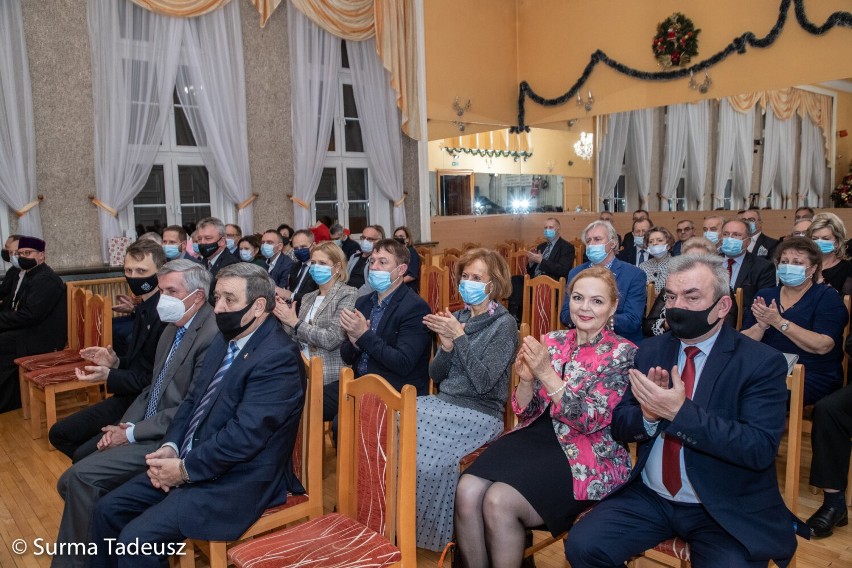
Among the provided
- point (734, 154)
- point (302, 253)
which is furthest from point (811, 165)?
point (302, 253)

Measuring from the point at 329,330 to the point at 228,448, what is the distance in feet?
4.72

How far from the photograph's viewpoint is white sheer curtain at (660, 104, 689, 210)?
31.3ft

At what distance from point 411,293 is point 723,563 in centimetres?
194

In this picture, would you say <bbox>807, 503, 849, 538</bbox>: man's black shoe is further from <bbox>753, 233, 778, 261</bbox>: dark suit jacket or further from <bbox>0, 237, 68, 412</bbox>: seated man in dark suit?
<bbox>0, 237, 68, 412</bbox>: seated man in dark suit

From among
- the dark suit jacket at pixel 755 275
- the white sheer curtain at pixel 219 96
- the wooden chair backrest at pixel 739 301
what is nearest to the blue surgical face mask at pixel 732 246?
the dark suit jacket at pixel 755 275

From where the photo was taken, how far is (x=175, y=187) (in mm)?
8039

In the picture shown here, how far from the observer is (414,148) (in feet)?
33.5

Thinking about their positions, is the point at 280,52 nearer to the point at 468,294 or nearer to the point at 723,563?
the point at 468,294

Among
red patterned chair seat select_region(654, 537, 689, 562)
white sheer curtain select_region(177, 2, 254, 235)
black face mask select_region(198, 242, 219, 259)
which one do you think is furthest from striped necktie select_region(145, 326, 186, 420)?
white sheer curtain select_region(177, 2, 254, 235)

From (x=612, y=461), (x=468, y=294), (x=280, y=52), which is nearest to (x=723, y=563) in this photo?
(x=612, y=461)

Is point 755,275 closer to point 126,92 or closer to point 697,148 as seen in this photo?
point 697,148

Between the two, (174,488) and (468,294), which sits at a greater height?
(468,294)

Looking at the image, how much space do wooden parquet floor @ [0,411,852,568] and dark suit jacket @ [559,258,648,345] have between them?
41.9 inches

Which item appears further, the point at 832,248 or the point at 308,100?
the point at 308,100
